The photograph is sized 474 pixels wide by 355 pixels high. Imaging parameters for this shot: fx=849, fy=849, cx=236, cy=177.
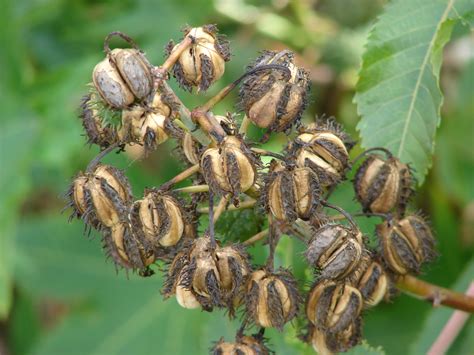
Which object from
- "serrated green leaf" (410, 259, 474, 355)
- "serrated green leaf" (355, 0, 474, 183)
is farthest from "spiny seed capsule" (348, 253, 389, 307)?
"serrated green leaf" (410, 259, 474, 355)

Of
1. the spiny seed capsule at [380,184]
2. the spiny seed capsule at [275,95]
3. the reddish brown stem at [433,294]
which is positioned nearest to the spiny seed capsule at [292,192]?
the spiny seed capsule at [275,95]

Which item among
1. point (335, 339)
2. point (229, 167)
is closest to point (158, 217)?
point (229, 167)

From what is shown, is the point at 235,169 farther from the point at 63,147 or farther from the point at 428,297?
the point at 63,147

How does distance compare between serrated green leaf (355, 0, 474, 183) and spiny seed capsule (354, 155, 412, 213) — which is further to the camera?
serrated green leaf (355, 0, 474, 183)

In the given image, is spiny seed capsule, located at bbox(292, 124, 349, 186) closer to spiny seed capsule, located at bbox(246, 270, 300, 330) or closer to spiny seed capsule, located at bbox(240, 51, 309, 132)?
spiny seed capsule, located at bbox(240, 51, 309, 132)

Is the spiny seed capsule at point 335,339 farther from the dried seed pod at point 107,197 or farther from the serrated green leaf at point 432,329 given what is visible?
the serrated green leaf at point 432,329

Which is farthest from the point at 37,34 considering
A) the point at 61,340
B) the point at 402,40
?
the point at 402,40

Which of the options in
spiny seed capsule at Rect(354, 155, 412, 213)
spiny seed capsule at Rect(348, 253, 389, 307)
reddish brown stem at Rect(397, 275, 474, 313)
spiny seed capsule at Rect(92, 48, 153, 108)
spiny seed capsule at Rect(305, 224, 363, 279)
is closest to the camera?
spiny seed capsule at Rect(92, 48, 153, 108)
